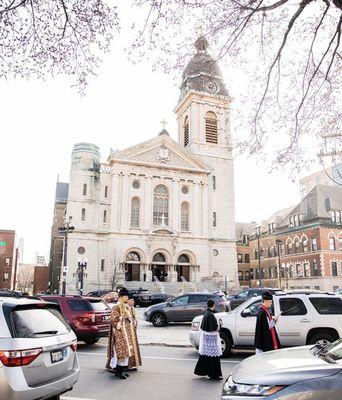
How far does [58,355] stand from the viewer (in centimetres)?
548

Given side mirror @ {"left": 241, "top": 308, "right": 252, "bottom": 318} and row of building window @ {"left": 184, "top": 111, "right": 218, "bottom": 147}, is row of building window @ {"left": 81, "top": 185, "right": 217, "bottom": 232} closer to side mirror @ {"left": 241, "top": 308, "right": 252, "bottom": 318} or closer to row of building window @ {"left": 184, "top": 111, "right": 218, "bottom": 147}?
row of building window @ {"left": 184, "top": 111, "right": 218, "bottom": 147}

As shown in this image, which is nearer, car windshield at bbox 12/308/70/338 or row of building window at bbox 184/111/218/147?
car windshield at bbox 12/308/70/338

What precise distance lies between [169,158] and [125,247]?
13.8 metres

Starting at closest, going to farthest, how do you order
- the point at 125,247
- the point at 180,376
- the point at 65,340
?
the point at 65,340
the point at 180,376
the point at 125,247

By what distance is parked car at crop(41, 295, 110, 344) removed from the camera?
484 inches

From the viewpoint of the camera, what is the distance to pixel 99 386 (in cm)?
736

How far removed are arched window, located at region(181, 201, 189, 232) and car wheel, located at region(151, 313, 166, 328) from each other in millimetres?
32046

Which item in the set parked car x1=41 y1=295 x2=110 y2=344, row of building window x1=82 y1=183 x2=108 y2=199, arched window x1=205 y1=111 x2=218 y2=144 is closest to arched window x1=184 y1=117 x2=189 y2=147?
arched window x1=205 y1=111 x2=218 y2=144

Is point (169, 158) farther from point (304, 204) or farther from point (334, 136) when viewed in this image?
point (334, 136)

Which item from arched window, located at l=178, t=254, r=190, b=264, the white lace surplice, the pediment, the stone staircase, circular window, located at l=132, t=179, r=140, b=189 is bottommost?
the white lace surplice

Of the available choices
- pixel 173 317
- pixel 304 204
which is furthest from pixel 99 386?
pixel 304 204

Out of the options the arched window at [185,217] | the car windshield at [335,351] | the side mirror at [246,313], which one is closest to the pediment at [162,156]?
the arched window at [185,217]

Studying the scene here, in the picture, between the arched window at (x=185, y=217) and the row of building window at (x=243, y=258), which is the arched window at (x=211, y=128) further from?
the row of building window at (x=243, y=258)

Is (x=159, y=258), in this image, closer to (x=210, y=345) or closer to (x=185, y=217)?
(x=185, y=217)
